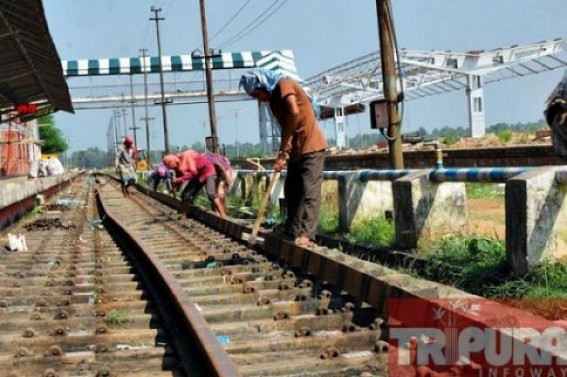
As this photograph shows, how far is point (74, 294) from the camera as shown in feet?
23.1

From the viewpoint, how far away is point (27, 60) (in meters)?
22.0

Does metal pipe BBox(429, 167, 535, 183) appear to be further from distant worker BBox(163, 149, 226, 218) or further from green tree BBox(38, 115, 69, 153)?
green tree BBox(38, 115, 69, 153)

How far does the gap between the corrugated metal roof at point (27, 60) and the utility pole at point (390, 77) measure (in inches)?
325

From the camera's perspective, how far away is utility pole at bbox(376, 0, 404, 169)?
12031 mm

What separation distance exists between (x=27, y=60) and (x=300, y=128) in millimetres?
15725

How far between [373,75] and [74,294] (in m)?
44.7

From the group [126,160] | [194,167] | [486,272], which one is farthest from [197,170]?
[126,160]

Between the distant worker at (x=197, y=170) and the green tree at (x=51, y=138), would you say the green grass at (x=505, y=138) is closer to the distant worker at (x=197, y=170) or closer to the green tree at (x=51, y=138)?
the distant worker at (x=197, y=170)

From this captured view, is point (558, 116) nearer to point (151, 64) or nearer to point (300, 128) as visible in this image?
point (300, 128)

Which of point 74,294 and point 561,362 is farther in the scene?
point 74,294

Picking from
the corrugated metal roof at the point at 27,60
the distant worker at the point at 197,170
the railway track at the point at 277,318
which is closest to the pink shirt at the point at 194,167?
the distant worker at the point at 197,170

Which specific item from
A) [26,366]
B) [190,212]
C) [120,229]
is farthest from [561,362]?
[190,212]

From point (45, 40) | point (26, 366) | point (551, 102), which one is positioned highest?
point (45, 40)

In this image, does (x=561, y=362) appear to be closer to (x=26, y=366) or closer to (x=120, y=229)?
(x=26, y=366)
